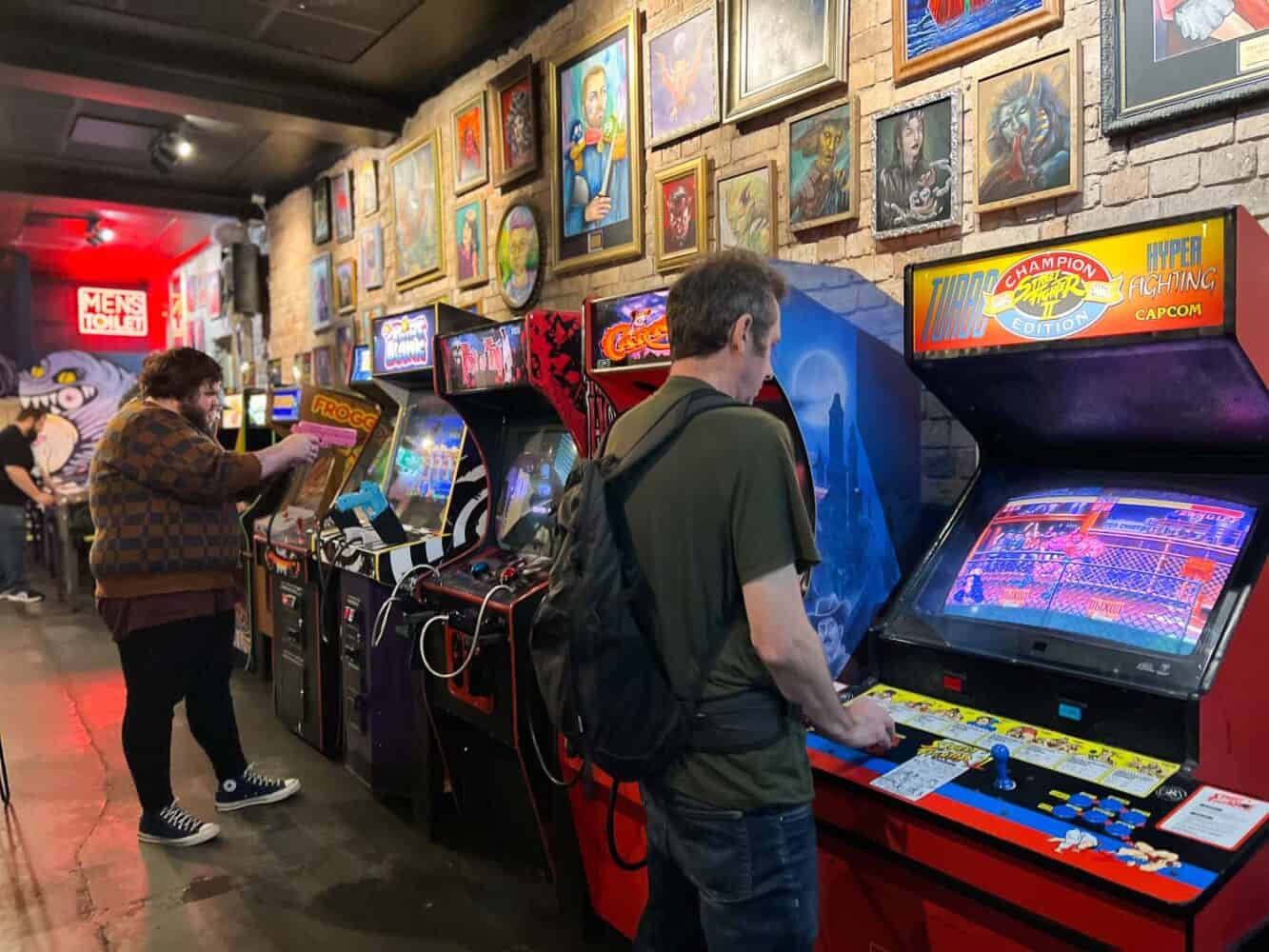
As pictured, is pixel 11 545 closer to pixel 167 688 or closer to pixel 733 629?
pixel 167 688

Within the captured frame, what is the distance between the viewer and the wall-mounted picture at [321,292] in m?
6.27

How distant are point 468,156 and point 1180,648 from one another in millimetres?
4047

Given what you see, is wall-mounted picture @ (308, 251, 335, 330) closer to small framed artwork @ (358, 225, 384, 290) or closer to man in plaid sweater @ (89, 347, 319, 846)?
small framed artwork @ (358, 225, 384, 290)

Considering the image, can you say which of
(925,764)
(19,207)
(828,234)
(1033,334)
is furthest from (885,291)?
(19,207)

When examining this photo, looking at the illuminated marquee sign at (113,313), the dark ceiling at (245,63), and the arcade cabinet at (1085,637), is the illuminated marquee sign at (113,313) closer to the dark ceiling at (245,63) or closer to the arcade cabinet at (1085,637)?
the dark ceiling at (245,63)

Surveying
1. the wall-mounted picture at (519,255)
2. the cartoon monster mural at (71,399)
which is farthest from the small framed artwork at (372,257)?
the cartoon monster mural at (71,399)

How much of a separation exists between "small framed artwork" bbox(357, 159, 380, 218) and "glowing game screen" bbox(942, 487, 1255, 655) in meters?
4.78

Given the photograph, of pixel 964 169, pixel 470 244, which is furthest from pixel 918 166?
pixel 470 244

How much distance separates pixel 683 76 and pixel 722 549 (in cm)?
244

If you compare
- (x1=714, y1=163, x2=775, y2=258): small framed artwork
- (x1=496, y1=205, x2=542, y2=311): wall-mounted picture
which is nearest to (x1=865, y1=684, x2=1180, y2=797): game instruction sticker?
(x1=714, y1=163, x2=775, y2=258): small framed artwork

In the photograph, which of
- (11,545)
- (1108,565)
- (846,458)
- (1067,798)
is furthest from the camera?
(11,545)

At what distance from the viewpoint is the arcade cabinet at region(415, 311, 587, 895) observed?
8.16ft

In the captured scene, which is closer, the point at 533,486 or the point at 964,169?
the point at 964,169

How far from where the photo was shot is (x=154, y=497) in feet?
9.45
